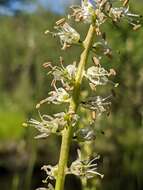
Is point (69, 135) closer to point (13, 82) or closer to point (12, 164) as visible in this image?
point (12, 164)

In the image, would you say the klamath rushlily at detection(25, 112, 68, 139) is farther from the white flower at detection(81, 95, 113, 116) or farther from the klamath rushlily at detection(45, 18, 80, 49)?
the klamath rushlily at detection(45, 18, 80, 49)

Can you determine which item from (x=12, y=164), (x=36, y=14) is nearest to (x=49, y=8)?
(x=36, y=14)

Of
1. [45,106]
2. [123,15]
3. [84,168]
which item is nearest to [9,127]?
[45,106]

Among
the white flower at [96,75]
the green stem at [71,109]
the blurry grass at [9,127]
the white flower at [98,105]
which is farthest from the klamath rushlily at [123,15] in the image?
the blurry grass at [9,127]

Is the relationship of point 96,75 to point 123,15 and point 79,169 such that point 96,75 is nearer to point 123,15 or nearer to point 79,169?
point 123,15

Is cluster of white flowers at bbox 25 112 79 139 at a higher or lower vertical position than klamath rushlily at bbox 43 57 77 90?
lower

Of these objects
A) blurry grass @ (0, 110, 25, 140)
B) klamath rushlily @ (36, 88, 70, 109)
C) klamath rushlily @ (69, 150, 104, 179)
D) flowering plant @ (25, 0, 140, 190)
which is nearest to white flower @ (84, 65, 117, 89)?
flowering plant @ (25, 0, 140, 190)
